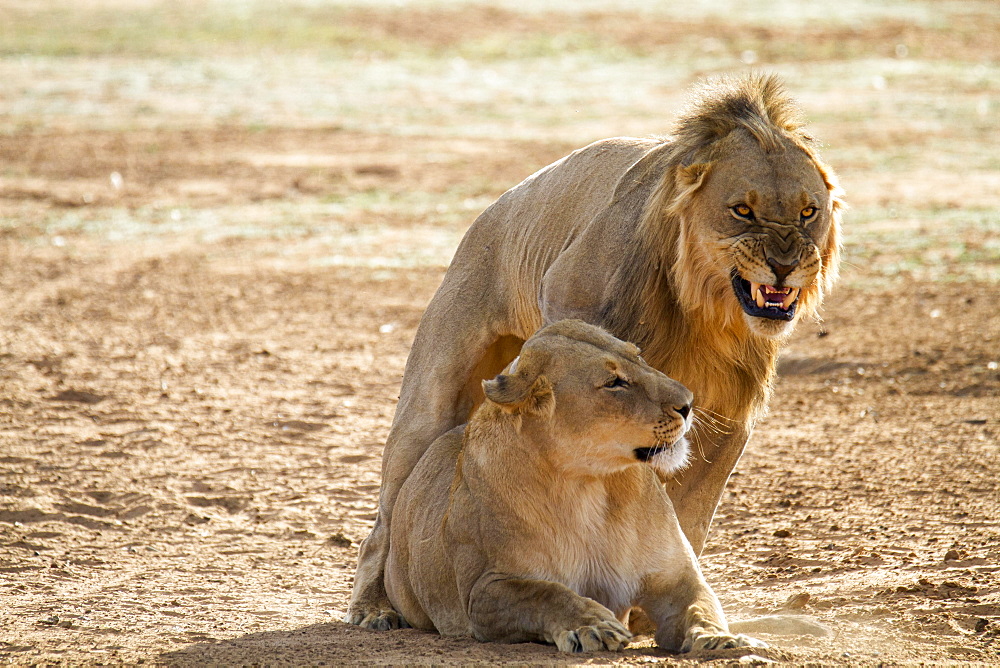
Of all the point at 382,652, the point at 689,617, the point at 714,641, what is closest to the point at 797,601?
the point at 689,617

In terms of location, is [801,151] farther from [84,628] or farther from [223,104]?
[223,104]

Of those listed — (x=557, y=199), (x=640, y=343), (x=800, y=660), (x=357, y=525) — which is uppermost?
(x=557, y=199)

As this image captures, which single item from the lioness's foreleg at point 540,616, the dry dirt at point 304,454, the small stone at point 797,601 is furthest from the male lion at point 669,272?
the lioness's foreleg at point 540,616

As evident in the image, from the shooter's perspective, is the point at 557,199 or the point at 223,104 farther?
the point at 223,104

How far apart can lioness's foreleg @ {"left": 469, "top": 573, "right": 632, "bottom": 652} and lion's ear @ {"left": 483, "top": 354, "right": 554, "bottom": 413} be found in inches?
23.8

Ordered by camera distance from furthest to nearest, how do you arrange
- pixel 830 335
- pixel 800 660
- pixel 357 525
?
pixel 830 335 < pixel 357 525 < pixel 800 660

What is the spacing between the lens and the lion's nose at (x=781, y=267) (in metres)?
4.83

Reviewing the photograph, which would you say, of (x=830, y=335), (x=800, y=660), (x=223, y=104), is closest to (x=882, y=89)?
(x=223, y=104)

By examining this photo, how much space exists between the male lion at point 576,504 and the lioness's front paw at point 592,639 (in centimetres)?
5

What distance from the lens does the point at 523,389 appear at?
15.5 feet

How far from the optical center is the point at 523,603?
4.64m

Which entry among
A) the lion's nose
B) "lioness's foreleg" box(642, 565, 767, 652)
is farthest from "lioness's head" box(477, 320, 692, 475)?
the lion's nose

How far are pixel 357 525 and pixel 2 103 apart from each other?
52.4ft

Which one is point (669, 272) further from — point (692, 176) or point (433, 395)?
point (433, 395)
